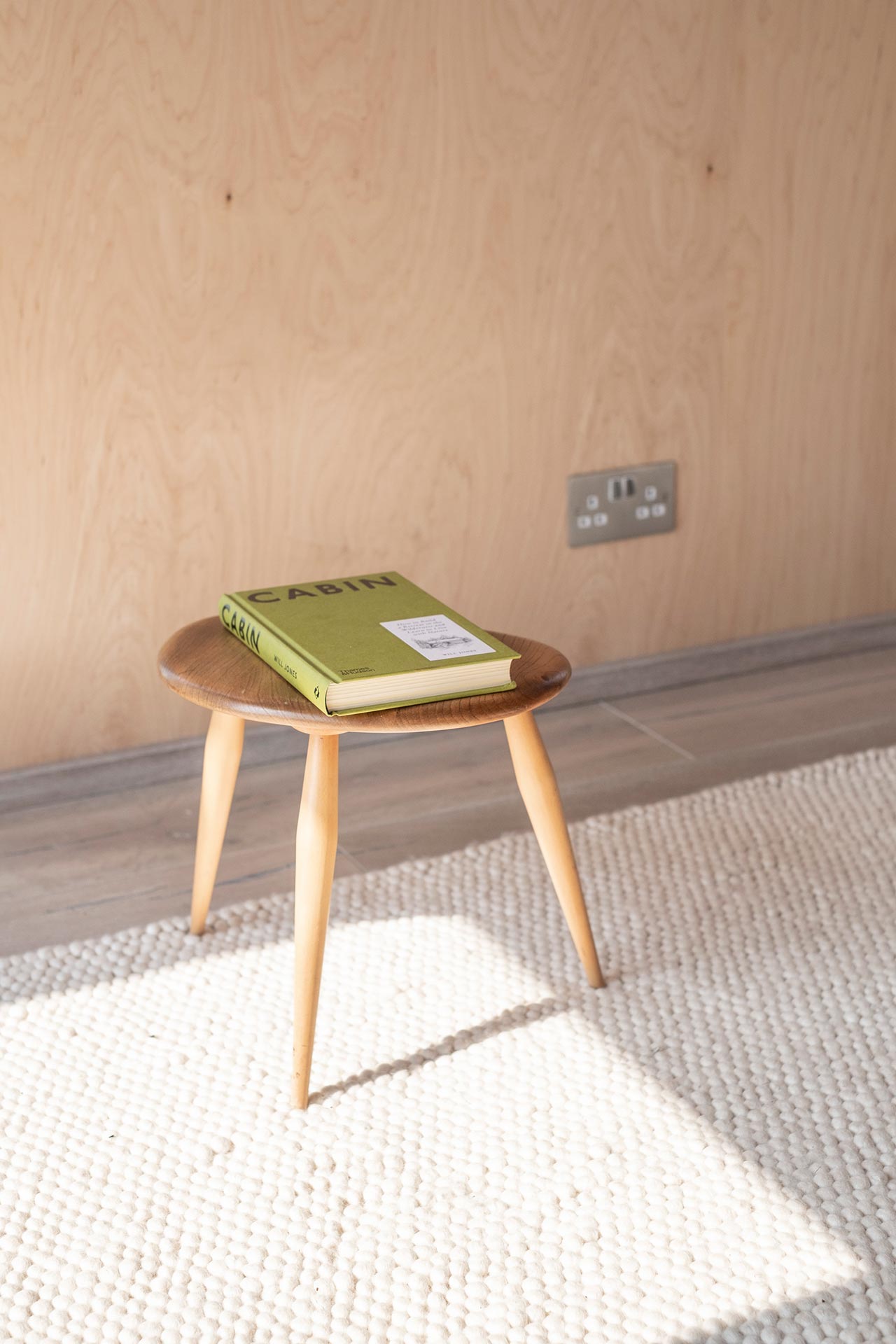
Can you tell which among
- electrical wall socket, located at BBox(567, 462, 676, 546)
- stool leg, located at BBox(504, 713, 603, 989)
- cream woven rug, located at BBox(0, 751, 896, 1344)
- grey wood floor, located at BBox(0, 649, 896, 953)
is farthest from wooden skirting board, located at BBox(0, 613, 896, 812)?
stool leg, located at BBox(504, 713, 603, 989)

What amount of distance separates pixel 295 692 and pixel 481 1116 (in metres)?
0.41

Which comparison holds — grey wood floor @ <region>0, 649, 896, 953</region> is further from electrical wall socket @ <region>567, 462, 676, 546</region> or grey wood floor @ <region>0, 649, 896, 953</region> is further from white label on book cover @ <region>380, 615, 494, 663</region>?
white label on book cover @ <region>380, 615, 494, 663</region>

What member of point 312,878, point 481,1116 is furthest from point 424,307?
point 481,1116

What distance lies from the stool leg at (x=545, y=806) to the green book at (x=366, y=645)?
0.08 meters

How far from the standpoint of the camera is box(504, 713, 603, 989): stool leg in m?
1.32

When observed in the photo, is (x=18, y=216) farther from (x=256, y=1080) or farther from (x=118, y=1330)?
(x=118, y=1330)

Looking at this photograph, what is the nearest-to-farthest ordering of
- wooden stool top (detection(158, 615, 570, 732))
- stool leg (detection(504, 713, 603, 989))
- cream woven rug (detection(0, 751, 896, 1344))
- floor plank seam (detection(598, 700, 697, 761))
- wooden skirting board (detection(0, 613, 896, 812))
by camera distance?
cream woven rug (detection(0, 751, 896, 1344))
wooden stool top (detection(158, 615, 570, 732))
stool leg (detection(504, 713, 603, 989))
wooden skirting board (detection(0, 613, 896, 812))
floor plank seam (detection(598, 700, 697, 761))

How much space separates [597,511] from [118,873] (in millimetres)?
928

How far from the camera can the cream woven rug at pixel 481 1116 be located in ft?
3.33

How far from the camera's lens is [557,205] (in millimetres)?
1999

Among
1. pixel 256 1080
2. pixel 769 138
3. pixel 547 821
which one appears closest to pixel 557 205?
pixel 769 138

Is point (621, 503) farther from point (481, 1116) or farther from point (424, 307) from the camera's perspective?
point (481, 1116)

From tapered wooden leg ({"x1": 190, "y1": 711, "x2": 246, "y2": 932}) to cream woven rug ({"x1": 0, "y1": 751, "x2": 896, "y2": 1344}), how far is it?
0.09 metres

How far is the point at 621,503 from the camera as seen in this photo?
85.7 inches
